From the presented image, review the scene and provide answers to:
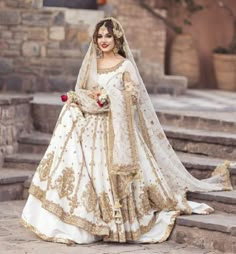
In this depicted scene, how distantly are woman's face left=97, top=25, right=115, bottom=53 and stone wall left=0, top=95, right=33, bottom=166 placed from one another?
6.34ft

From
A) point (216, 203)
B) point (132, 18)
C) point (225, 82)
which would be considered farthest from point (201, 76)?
point (216, 203)

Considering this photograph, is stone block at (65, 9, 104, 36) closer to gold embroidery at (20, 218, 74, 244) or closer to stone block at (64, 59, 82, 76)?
stone block at (64, 59, 82, 76)

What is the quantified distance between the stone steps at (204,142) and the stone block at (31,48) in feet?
9.67

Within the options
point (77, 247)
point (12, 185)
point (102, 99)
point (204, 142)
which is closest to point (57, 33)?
point (12, 185)

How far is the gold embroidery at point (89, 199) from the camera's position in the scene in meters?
6.69

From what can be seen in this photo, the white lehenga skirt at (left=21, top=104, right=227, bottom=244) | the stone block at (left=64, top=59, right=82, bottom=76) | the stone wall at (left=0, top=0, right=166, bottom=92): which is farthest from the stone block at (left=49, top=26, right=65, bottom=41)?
the white lehenga skirt at (left=21, top=104, right=227, bottom=244)

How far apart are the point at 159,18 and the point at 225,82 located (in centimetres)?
120

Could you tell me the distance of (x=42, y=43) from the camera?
1112 centimetres

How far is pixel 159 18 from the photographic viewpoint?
12094mm

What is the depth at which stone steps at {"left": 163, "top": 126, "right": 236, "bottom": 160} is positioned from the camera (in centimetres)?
802

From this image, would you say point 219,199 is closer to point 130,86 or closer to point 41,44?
point 130,86

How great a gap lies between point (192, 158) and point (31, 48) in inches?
142

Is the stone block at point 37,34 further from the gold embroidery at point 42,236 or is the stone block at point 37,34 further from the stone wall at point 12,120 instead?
the gold embroidery at point 42,236

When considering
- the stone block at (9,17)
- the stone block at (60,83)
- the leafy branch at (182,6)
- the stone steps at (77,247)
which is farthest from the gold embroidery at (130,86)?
the leafy branch at (182,6)
